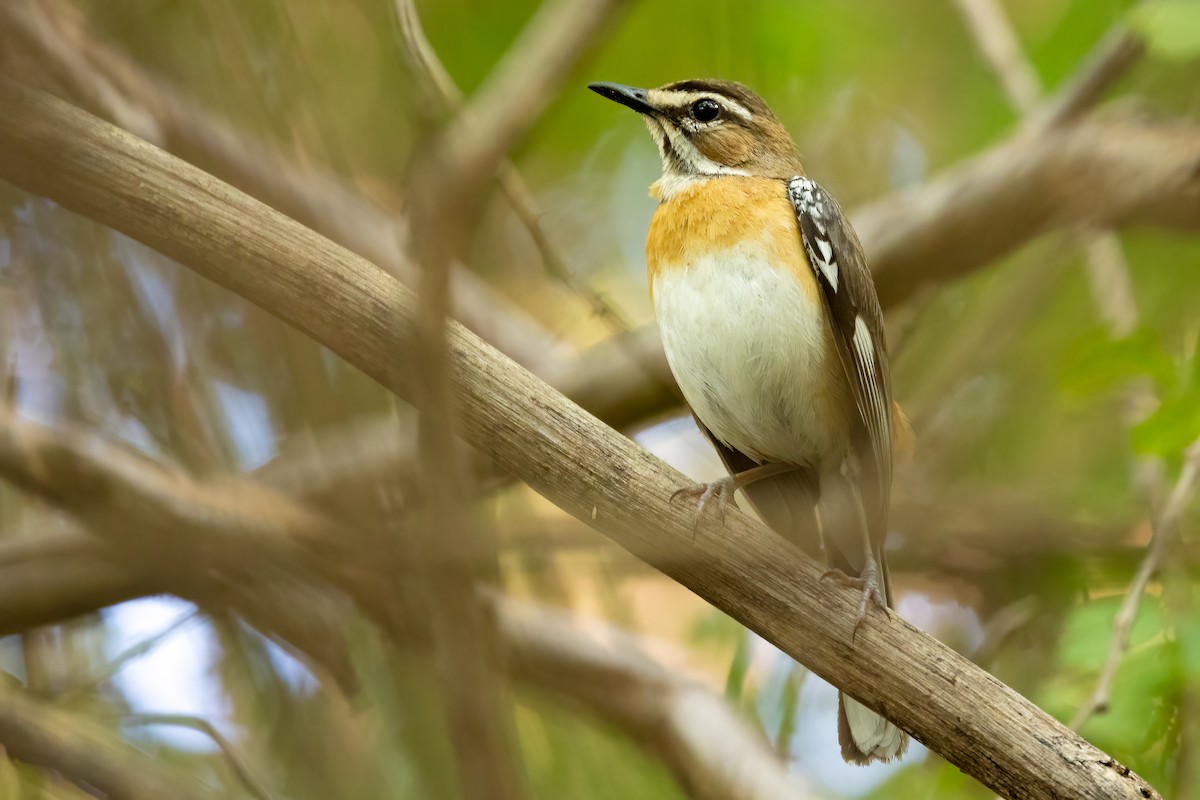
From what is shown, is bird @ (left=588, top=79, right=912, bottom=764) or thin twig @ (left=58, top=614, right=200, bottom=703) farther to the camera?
bird @ (left=588, top=79, right=912, bottom=764)

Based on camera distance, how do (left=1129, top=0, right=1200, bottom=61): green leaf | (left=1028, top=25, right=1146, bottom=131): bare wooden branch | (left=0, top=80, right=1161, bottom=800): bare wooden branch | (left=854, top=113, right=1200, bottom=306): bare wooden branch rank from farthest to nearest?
(left=854, top=113, right=1200, bottom=306): bare wooden branch → (left=1028, top=25, right=1146, bottom=131): bare wooden branch → (left=1129, top=0, right=1200, bottom=61): green leaf → (left=0, top=80, right=1161, bottom=800): bare wooden branch

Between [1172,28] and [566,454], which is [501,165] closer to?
[566,454]

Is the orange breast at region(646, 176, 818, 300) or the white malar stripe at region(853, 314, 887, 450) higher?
the orange breast at region(646, 176, 818, 300)

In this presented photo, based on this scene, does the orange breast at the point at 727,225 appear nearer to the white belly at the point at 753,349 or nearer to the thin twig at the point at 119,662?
the white belly at the point at 753,349

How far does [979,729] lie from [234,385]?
8.24 ft

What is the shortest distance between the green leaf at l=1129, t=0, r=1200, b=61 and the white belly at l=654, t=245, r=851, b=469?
1.52 m

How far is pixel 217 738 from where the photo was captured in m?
3.49

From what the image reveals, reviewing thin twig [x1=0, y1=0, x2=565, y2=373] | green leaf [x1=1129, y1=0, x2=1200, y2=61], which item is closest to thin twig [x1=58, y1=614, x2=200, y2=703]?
thin twig [x1=0, y1=0, x2=565, y2=373]

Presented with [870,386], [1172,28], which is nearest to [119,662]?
[870,386]

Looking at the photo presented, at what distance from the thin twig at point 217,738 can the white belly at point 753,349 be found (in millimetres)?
2145

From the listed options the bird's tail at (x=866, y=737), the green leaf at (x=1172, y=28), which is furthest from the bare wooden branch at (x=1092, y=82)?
the bird's tail at (x=866, y=737)

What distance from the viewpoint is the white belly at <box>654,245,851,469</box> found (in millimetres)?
4453

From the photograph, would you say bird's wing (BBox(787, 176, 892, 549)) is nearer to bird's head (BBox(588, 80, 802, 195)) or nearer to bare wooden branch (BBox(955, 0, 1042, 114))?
bird's head (BBox(588, 80, 802, 195))

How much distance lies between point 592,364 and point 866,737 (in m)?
2.48
